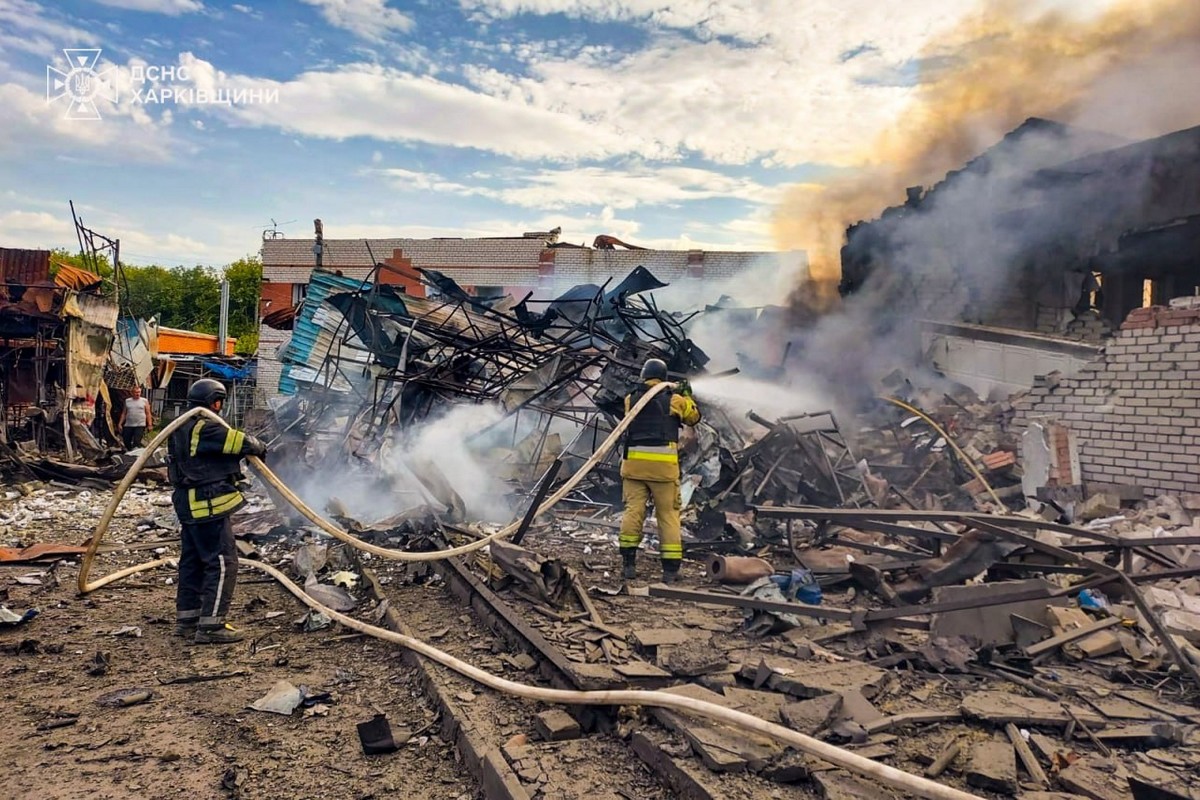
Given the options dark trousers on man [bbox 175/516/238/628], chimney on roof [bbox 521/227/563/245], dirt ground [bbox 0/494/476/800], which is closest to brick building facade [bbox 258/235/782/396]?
chimney on roof [bbox 521/227/563/245]

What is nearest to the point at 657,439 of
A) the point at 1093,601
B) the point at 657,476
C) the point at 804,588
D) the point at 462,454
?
the point at 657,476

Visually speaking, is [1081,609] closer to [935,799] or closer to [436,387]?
[935,799]

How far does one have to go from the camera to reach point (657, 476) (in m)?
6.12

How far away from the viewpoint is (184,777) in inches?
130

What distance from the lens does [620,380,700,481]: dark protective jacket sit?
6.14 m

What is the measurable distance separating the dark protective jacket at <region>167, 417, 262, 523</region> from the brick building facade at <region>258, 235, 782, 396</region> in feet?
49.8

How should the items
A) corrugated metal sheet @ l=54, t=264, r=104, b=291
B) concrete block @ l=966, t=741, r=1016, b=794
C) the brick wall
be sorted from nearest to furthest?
concrete block @ l=966, t=741, r=1016, b=794
the brick wall
corrugated metal sheet @ l=54, t=264, r=104, b=291

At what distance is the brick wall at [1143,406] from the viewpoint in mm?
7762

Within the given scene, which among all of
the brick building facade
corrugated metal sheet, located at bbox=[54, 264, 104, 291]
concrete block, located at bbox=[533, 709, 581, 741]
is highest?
the brick building facade

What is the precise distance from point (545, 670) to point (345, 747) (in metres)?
1.10

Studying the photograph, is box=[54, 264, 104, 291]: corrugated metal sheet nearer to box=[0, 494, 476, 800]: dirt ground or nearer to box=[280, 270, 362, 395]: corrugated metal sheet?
box=[280, 270, 362, 395]: corrugated metal sheet

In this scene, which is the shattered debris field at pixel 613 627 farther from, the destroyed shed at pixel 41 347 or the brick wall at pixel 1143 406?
the destroyed shed at pixel 41 347

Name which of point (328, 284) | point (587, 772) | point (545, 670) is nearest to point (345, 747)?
point (545, 670)

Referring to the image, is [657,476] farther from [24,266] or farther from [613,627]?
[24,266]
